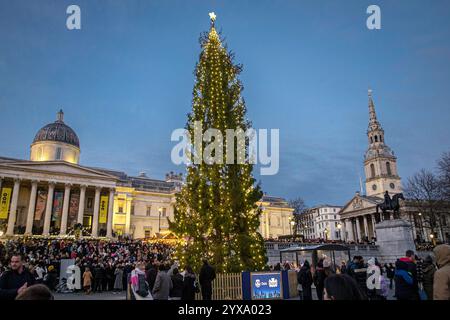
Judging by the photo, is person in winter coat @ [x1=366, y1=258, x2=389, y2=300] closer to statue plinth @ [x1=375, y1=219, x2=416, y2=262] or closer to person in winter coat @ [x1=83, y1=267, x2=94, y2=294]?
person in winter coat @ [x1=83, y1=267, x2=94, y2=294]

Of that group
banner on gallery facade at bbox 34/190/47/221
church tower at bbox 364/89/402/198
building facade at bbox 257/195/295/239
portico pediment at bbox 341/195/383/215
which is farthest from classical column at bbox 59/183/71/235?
church tower at bbox 364/89/402/198

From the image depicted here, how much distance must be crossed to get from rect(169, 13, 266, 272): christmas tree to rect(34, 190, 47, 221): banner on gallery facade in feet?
152

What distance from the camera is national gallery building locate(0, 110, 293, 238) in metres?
51.6

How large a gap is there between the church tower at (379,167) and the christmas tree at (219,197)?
268 feet

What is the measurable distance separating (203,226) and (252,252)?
108 inches

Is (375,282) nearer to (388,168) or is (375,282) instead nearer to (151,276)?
(151,276)

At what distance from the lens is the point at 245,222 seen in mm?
16266

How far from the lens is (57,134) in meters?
64.1

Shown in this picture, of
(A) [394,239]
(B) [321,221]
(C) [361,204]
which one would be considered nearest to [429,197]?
(A) [394,239]

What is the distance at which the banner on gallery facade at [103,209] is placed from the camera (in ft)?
186

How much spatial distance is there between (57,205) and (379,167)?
3173 inches

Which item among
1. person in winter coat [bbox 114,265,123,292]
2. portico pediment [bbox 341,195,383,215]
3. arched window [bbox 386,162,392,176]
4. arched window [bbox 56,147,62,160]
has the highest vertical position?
arched window [bbox 386,162,392,176]

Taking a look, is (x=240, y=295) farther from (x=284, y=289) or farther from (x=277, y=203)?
(x=277, y=203)

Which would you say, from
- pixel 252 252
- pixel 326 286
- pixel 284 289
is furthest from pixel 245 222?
pixel 326 286
